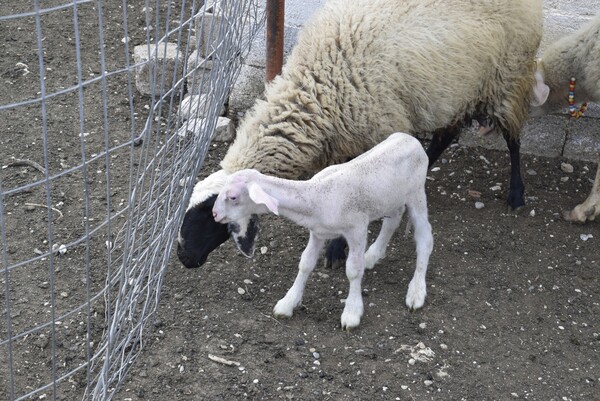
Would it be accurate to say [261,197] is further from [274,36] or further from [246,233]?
[274,36]

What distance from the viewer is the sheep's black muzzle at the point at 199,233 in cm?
342

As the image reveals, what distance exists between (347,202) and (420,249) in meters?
0.63

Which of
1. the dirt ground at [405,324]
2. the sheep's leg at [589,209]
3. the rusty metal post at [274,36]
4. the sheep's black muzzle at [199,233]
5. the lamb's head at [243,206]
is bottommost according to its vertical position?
the dirt ground at [405,324]

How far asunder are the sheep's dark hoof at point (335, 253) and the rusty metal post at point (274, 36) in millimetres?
1251

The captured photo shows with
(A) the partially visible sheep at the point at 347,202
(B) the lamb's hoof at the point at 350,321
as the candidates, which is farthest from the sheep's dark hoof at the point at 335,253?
(B) the lamb's hoof at the point at 350,321

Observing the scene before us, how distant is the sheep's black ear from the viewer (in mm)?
3334

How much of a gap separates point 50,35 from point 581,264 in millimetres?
4232

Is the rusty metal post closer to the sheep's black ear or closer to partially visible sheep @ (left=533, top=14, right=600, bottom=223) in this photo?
partially visible sheep @ (left=533, top=14, right=600, bottom=223)

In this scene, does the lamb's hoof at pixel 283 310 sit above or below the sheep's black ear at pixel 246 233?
below

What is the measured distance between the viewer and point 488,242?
4277 mm

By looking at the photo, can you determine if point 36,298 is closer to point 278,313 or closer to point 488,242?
point 278,313

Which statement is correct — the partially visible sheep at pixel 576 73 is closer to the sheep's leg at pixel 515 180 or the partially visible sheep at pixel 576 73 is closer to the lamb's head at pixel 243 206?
the sheep's leg at pixel 515 180

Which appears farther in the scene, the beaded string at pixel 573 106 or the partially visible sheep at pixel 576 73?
the beaded string at pixel 573 106

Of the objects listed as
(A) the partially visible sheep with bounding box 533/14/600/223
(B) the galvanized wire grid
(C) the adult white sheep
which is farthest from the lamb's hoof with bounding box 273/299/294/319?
(A) the partially visible sheep with bounding box 533/14/600/223
